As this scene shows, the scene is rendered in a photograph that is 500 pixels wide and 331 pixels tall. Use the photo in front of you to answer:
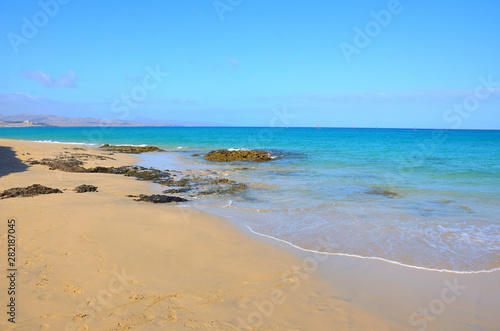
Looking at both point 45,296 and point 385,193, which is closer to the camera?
point 45,296

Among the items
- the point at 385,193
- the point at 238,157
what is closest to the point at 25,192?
the point at 385,193

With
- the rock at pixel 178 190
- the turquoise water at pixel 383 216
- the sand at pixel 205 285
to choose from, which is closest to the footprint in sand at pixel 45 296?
the sand at pixel 205 285

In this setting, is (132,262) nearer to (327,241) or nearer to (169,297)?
(169,297)

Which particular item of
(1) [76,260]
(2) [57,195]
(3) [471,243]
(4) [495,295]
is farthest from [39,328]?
(3) [471,243]

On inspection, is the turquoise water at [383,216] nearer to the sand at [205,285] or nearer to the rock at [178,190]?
the sand at [205,285]

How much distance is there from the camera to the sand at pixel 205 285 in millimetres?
3801

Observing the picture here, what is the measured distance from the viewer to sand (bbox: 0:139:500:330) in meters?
3.80

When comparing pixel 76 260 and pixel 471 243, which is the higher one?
pixel 76 260

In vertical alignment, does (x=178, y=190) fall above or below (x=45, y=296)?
below

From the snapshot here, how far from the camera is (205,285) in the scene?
15.2ft

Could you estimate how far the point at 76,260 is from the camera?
5102 millimetres

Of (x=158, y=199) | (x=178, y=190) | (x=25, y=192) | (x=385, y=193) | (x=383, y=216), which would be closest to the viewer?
(x=383, y=216)

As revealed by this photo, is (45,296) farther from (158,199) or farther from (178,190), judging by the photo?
(178,190)

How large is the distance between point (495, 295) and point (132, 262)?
567 cm
